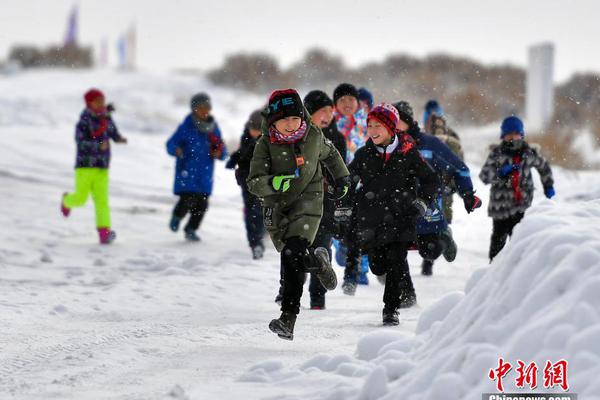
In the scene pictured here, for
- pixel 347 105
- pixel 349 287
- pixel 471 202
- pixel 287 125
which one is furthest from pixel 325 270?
pixel 347 105

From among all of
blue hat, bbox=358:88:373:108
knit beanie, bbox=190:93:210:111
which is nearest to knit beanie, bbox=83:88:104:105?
knit beanie, bbox=190:93:210:111

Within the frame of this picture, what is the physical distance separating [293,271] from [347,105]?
3232 millimetres

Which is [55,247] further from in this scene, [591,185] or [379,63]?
[379,63]

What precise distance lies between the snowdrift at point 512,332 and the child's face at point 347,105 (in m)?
4.28

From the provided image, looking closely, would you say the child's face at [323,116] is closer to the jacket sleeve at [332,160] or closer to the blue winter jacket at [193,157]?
the jacket sleeve at [332,160]

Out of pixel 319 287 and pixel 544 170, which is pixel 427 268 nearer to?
pixel 544 170

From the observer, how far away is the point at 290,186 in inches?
229

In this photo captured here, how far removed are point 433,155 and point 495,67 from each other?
161 ft

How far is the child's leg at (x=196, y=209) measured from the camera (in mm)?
11344

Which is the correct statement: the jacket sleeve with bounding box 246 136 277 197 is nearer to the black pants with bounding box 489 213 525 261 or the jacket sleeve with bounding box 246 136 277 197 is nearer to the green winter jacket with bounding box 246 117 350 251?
the green winter jacket with bounding box 246 117 350 251

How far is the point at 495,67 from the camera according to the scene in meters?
55.0

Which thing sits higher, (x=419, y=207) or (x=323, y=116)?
(x=323, y=116)

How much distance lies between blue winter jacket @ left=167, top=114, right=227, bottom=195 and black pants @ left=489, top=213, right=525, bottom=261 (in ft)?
12.3

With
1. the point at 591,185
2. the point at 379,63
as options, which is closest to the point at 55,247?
the point at 591,185
